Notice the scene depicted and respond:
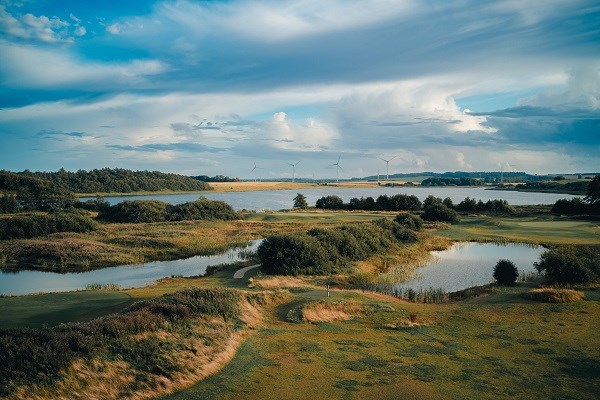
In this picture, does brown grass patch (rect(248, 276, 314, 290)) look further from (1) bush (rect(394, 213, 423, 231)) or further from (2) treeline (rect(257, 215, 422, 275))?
(1) bush (rect(394, 213, 423, 231))

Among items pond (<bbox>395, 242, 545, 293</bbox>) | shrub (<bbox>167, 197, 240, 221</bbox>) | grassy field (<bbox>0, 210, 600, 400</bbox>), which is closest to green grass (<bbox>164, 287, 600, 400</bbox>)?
grassy field (<bbox>0, 210, 600, 400</bbox>)

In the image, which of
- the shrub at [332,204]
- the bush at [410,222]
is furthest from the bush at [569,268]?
the shrub at [332,204]

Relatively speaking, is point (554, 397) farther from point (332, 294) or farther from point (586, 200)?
point (586, 200)

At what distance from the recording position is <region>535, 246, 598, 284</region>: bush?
32.8 m

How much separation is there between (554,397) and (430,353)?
4.93 metres

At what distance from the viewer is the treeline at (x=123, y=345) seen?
13953 mm

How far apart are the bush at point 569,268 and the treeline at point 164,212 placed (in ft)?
221

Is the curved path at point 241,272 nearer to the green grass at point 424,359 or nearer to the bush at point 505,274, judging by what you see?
the green grass at point 424,359

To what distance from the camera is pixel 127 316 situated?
18703mm

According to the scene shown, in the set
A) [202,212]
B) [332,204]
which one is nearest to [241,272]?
[202,212]

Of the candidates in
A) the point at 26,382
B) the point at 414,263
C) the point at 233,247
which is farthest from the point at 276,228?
the point at 26,382

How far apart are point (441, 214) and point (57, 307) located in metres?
74.4

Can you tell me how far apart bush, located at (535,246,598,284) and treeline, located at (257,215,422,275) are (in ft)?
55.8

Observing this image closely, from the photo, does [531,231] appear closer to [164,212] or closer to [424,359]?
[424,359]
